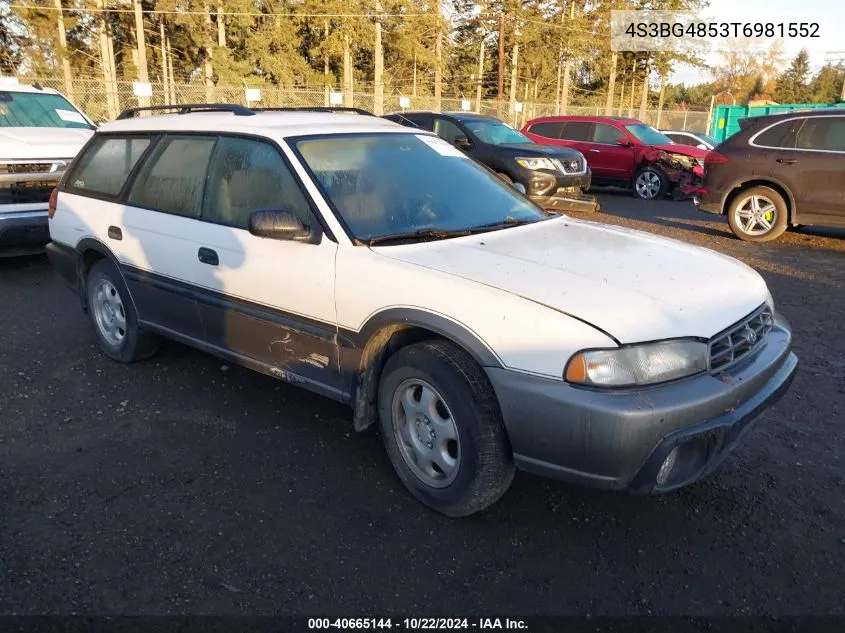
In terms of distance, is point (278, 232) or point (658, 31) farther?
point (658, 31)

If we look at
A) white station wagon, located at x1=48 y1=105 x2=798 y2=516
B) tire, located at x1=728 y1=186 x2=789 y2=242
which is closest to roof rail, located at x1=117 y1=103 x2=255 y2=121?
white station wagon, located at x1=48 y1=105 x2=798 y2=516

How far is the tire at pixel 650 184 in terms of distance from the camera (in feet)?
46.9

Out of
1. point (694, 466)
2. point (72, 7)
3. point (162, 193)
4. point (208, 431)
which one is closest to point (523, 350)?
point (694, 466)

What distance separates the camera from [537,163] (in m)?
11.9

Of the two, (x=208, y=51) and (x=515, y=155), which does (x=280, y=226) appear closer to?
(x=515, y=155)

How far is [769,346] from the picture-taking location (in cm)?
312

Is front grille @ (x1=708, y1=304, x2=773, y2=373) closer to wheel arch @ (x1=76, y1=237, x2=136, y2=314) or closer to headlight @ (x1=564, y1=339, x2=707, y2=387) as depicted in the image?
headlight @ (x1=564, y1=339, x2=707, y2=387)

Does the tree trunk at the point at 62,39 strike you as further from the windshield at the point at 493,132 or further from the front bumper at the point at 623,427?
the front bumper at the point at 623,427

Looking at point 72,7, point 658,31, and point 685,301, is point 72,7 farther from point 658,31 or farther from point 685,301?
point 685,301

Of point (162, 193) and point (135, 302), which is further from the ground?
point (162, 193)

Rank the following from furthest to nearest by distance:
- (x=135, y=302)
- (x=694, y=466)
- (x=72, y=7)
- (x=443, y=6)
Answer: (x=443, y=6) → (x=72, y=7) → (x=135, y=302) → (x=694, y=466)

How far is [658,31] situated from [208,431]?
4221 cm

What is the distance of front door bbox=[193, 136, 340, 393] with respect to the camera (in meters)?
3.33

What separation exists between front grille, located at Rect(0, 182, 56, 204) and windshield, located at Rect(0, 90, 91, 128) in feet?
4.55
